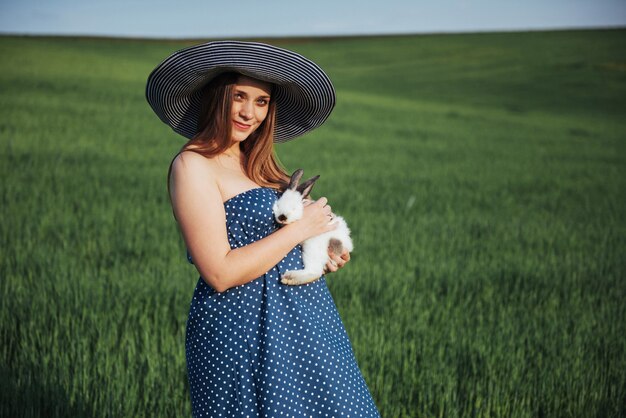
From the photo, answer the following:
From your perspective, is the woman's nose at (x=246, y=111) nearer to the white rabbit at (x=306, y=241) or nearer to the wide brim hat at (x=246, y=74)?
the wide brim hat at (x=246, y=74)

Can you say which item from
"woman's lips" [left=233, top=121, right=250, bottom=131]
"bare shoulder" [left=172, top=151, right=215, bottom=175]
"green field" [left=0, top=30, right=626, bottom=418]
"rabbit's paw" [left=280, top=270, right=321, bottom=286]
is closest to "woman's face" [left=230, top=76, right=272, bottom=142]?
"woman's lips" [left=233, top=121, right=250, bottom=131]

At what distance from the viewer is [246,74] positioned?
2.06m

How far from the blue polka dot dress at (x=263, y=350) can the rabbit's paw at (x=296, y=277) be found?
0.10 ft

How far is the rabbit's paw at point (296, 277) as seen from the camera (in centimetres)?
197

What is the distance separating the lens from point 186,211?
74.1 inches

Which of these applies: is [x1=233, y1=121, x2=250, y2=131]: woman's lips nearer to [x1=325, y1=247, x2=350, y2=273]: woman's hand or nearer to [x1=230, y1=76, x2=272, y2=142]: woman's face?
[x1=230, y1=76, x2=272, y2=142]: woman's face

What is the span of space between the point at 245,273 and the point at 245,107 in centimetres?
53

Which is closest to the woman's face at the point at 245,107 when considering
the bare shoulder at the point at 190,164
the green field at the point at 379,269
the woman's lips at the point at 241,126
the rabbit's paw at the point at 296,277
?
the woman's lips at the point at 241,126

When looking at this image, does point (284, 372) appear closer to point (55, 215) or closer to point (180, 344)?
point (180, 344)

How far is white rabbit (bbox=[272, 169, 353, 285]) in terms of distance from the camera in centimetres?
197

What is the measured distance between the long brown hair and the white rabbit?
0.16 m

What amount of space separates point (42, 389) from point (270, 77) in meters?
2.01

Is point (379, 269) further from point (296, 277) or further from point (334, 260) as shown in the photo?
point (296, 277)

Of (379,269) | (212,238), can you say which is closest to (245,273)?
(212,238)
